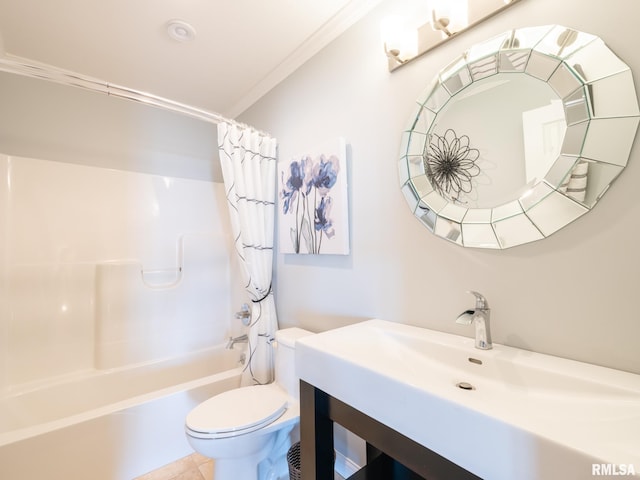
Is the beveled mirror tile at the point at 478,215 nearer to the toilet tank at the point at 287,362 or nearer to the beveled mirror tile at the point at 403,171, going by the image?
the beveled mirror tile at the point at 403,171

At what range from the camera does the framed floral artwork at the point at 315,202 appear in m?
1.45

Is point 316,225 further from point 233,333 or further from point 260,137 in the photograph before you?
point 233,333

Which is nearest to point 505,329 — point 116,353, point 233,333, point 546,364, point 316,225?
point 546,364

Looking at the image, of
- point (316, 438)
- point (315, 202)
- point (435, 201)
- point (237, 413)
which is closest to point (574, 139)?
point (435, 201)

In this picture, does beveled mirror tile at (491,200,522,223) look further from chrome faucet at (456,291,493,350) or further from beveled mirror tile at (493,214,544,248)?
chrome faucet at (456,291,493,350)

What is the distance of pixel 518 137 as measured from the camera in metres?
0.94

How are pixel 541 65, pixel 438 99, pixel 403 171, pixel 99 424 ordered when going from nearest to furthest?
pixel 541 65 → pixel 438 99 → pixel 403 171 → pixel 99 424

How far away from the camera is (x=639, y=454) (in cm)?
45

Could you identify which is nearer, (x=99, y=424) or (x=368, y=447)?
(x=368, y=447)

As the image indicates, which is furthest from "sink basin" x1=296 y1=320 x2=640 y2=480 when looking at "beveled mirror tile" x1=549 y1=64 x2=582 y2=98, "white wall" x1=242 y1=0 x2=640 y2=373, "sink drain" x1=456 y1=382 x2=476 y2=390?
"beveled mirror tile" x1=549 y1=64 x2=582 y2=98

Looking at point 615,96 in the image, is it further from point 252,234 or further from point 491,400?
point 252,234

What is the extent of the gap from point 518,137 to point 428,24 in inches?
24.7

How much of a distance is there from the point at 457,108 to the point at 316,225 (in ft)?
2.85

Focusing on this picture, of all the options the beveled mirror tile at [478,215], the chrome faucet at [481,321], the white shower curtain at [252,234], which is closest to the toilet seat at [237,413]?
the white shower curtain at [252,234]
